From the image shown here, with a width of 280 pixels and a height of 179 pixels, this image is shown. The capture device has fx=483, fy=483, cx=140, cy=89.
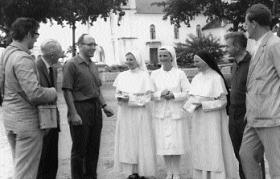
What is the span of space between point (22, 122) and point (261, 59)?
2.69m

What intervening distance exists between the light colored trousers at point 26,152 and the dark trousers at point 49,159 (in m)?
0.87

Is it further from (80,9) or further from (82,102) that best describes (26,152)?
(80,9)

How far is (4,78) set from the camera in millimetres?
5551

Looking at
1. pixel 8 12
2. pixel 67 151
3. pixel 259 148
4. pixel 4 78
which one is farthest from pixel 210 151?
pixel 8 12

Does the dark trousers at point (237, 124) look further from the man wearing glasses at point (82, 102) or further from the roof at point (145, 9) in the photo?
the roof at point (145, 9)

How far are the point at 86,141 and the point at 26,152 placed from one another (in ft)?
5.38

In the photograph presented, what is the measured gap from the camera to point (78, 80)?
6.91 metres

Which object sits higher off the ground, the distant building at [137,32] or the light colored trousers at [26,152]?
the distant building at [137,32]

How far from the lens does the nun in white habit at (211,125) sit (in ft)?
22.4

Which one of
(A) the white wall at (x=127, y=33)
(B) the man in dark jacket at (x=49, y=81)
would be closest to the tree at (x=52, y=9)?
(B) the man in dark jacket at (x=49, y=81)

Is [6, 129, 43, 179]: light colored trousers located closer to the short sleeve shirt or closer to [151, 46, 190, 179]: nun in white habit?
the short sleeve shirt

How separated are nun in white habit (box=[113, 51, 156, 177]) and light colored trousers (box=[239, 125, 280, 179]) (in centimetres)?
247

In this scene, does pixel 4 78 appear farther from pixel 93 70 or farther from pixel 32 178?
pixel 93 70

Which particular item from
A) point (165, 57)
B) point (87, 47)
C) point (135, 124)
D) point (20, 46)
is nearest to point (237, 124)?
point (165, 57)
